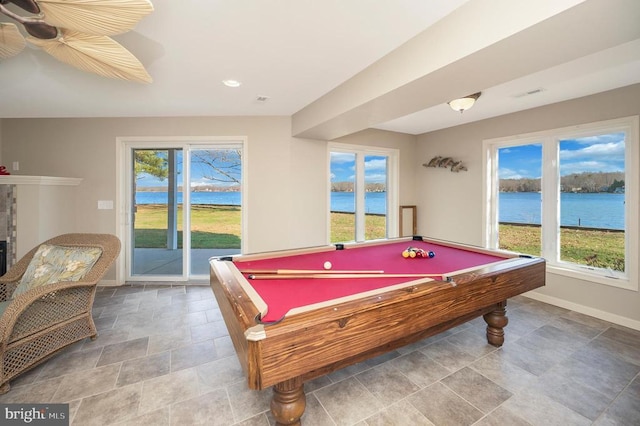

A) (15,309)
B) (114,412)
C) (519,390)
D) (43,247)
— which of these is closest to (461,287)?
(519,390)

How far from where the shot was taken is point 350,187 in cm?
473

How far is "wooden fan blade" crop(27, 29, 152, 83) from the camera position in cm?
149

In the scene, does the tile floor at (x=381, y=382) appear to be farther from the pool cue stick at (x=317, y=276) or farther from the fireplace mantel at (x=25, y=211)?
the fireplace mantel at (x=25, y=211)

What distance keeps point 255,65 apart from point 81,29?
1247 mm

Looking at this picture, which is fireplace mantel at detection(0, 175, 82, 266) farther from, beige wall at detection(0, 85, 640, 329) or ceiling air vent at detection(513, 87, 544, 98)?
ceiling air vent at detection(513, 87, 544, 98)

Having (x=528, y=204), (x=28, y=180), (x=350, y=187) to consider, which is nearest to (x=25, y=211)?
(x=28, y=180)

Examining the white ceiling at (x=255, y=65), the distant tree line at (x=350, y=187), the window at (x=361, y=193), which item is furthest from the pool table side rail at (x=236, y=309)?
the distant tree line at (x=350, y=187)

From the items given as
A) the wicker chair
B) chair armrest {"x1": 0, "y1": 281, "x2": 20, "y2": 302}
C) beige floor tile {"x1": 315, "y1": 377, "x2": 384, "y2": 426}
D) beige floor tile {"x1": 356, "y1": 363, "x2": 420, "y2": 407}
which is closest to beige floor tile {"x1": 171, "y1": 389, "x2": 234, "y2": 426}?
beige floor tile {"x1": 315, "y1": 377, "x2": 384, "y2": 426}

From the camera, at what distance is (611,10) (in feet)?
3.91

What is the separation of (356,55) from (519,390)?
2.76 meters

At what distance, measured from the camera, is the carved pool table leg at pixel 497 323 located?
236 cm

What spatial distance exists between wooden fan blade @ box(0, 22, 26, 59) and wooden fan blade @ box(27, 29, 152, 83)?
0.06 metres

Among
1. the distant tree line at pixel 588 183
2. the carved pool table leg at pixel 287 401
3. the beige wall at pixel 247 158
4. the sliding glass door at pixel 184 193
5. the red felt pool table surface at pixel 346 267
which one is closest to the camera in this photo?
the carved pool table leg at pixel 287 401

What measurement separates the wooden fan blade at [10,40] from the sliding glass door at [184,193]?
233cm
